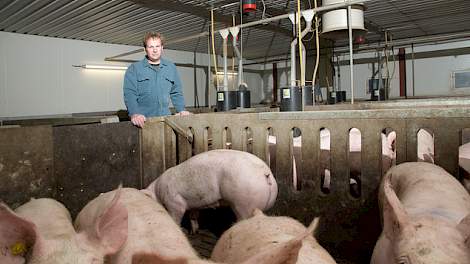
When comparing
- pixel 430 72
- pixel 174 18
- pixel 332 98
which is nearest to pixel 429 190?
pixel 174 18

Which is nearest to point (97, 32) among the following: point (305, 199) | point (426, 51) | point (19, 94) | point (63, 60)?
point (63, 60)

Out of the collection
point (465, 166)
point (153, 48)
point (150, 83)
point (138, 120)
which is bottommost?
point (465, 166)

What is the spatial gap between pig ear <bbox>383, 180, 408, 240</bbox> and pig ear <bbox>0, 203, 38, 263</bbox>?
1423mm

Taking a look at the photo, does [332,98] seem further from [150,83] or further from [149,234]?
[149,234]

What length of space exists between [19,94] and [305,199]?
6535 mm

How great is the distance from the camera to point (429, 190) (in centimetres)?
214

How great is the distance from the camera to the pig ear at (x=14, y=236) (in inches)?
54.7

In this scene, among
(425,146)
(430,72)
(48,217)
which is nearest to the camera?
(48,217)

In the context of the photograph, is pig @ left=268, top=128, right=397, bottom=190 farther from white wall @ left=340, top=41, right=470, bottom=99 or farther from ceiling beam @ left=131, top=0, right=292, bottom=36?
white wall @ left=340, top=41, right=470, bottom=99

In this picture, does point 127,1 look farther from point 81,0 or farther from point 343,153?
point 343,153

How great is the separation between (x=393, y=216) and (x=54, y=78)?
7.97m

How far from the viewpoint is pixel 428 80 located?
1094 cm

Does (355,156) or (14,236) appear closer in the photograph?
(14,236)

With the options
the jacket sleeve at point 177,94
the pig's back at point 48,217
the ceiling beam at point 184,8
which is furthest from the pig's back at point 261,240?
the ceiling beam at point 184,8
